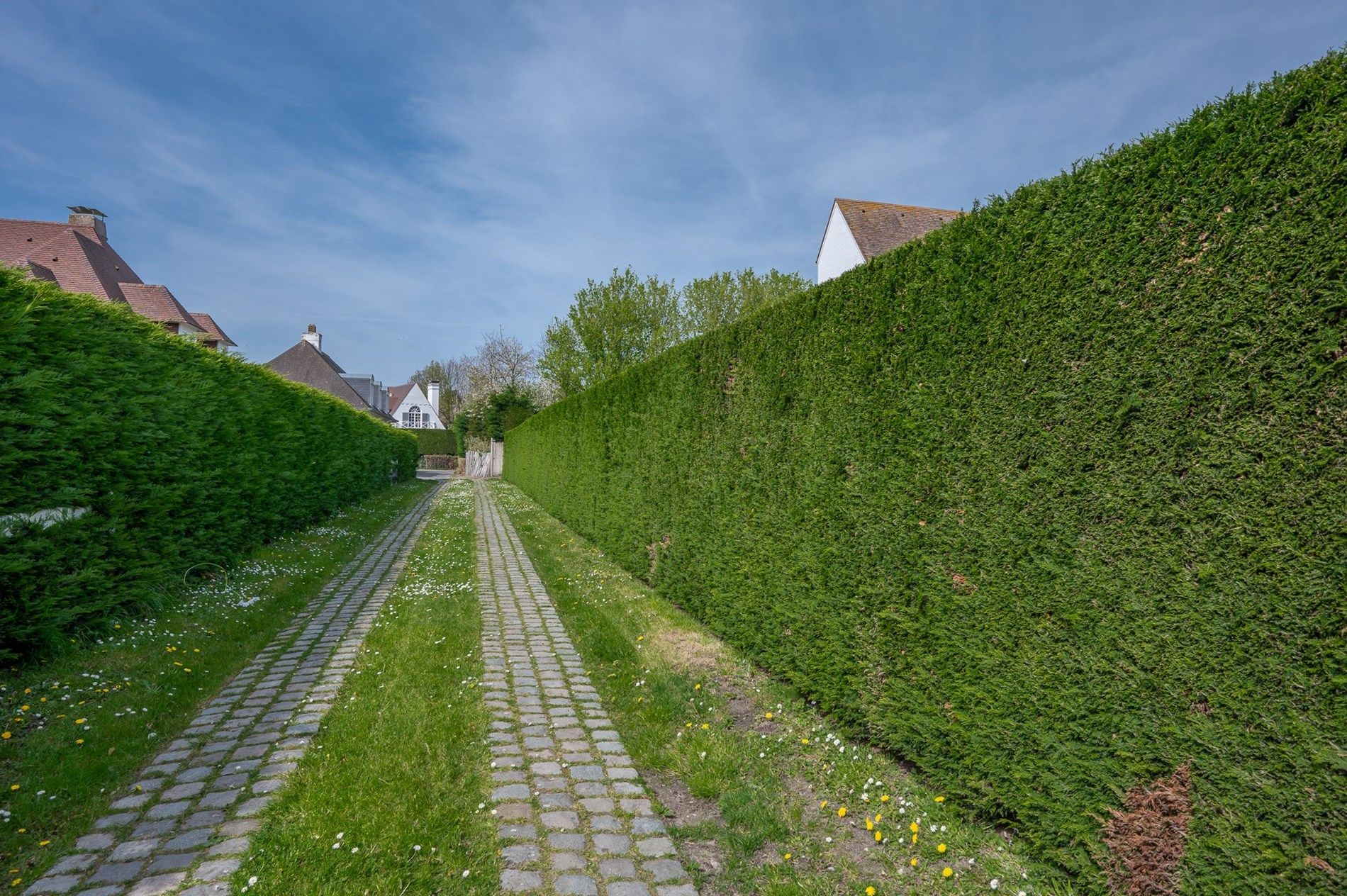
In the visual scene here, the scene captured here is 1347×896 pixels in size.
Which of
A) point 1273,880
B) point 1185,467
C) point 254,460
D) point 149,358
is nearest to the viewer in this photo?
point 1273,880

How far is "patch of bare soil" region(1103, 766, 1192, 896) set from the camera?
246 cm

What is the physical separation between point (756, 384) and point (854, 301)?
5.10 feet

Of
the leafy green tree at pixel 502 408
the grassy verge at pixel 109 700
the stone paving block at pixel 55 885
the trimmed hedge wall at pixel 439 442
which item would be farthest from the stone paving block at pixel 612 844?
the trimmed hedge wall at pixel 439 442

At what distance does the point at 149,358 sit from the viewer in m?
7.34

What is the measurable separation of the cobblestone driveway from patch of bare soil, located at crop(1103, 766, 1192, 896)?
67.6 inches

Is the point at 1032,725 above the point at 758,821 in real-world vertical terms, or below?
above

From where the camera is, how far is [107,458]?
6406 millimetres

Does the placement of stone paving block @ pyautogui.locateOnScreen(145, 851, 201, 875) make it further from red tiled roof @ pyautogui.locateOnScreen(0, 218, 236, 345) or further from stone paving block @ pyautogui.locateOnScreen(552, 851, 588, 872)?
red tiled roof @ pyautogui.locateOnScreen(0, 218, 236, 345)

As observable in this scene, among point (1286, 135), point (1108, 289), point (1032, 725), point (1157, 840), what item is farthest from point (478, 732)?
point (1286, 135)

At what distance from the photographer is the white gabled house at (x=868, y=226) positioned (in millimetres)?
24766

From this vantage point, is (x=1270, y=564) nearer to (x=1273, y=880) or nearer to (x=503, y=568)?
(x=1273, y=880)

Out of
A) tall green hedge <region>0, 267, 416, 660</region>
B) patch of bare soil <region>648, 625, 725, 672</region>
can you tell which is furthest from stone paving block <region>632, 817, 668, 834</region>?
tall green hedge <region>0, 267, 416, 660</region>

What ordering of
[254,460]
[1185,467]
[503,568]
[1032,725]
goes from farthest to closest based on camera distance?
[503,568], [254,460], [1032,725], [1185,467]

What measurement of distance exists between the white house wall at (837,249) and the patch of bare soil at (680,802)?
22.2m
